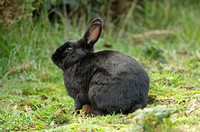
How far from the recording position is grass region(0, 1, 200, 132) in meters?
3.24

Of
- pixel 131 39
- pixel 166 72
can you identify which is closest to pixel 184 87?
pixel 166 72

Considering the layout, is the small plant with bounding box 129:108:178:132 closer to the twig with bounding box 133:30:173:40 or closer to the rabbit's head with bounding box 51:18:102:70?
the rabbit's head with bounding box 51:18:102:70

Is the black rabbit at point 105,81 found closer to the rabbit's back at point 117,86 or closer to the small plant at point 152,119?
the rabbit's back at point 117,86

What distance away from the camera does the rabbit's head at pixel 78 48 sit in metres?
4.32

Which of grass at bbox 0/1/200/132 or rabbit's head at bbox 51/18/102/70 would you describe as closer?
grass at bbox 0/1/200/132

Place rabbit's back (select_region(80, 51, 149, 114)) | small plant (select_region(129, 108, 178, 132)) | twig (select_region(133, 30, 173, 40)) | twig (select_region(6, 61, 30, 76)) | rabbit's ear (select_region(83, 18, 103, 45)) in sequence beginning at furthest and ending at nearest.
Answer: twig (select_region(133, 30, 173, 40)) → twig (select_region(6, 61, 30, 76)) → rabbit's ear (select_region(83, 18, 103, 45)) → rabbit's back (select_region(80, 51, 149, 114)) → small plant (select_region(129, 108, 178, 132))

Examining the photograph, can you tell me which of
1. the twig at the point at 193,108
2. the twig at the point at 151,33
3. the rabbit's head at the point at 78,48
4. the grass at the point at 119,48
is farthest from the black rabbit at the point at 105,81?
the twig at the point at 151,33

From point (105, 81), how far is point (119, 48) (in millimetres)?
4073

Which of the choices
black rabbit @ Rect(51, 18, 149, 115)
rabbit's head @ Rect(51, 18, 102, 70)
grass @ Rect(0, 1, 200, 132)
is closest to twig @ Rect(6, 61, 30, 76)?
grass @ Rect(0, 1, 200, 132)

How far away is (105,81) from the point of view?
147 inches

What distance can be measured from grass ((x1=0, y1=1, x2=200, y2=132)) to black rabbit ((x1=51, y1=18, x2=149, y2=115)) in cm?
19

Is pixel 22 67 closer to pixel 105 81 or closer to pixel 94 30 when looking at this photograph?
pixel 94 30

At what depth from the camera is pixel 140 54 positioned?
7.01 metres

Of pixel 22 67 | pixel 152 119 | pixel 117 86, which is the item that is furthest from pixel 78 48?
pixel 152 119
